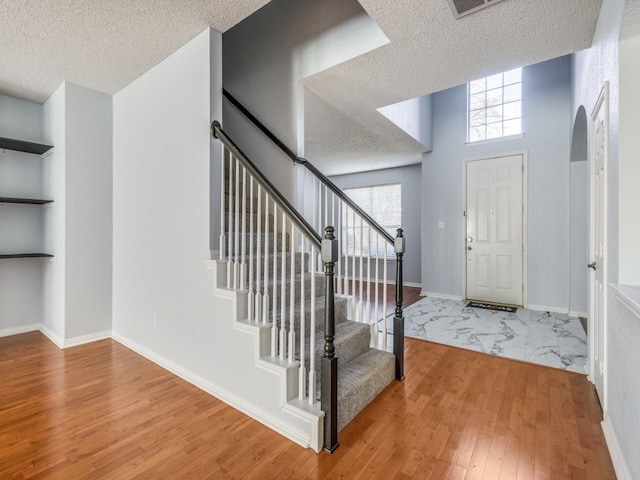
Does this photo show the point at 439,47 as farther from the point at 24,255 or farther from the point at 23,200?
the point at 24,255

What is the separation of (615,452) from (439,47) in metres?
2.71

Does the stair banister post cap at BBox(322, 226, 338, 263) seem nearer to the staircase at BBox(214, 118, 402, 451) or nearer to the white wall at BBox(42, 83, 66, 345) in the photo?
the staircase at BBox(214, 118, 402, 451)

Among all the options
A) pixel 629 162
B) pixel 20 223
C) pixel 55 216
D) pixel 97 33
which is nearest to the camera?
pixel 629 162

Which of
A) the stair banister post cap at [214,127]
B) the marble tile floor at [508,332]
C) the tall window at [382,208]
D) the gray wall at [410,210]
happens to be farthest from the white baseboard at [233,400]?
the gray wall at [410,210]

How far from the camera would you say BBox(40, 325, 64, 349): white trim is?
3.10 metres

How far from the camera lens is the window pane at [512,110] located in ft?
15.5

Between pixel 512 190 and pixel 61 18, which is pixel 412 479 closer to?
pixel 61 18

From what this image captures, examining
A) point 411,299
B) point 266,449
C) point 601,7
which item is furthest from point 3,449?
point 411,299

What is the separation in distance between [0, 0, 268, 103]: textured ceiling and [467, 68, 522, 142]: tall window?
4.20m

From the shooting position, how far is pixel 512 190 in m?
4.72

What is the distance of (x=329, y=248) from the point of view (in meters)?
1.64

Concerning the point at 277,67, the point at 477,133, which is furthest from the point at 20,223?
the point at 477,133

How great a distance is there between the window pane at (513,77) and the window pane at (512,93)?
65 millimetres

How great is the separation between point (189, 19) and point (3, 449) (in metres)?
2.80
